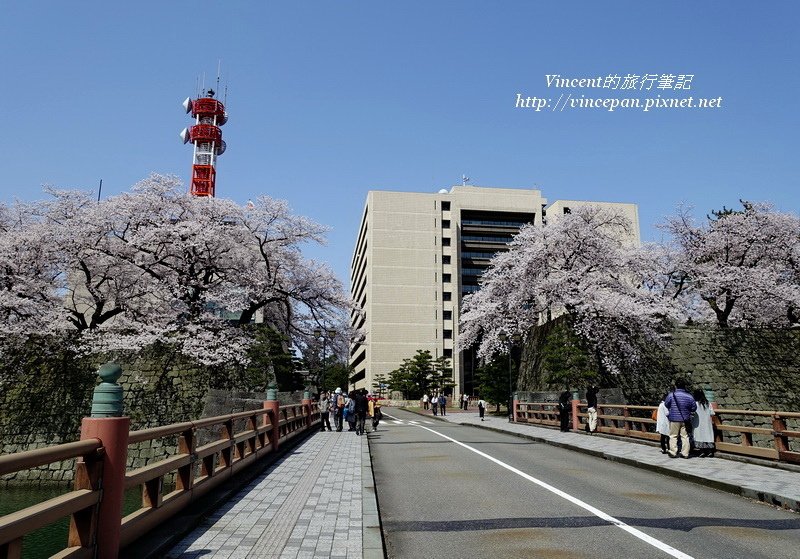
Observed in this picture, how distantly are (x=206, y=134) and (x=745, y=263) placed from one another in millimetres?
88409

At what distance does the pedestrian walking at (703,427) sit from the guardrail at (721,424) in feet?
1.08

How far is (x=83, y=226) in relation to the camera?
2661 cm

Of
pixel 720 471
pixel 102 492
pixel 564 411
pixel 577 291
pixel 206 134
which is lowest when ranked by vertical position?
pixel 720 471

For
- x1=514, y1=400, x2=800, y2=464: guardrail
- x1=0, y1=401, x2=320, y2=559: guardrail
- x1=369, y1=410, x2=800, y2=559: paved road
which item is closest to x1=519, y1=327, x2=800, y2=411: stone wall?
x1=514, y1=400, x2=800, y2=464: guardrail

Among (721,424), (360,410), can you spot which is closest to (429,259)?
(360,410)

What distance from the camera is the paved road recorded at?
5.59 m

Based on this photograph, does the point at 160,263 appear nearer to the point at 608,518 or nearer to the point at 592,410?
the point at 592,410

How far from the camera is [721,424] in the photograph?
1348 cm

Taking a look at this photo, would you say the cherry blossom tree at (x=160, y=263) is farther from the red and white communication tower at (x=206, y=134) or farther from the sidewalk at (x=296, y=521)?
Answer: the red and white communication tower at (x=206, y=134)

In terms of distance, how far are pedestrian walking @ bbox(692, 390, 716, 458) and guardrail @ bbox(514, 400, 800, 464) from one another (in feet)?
1.08

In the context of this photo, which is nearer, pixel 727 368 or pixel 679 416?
pixel 679 416

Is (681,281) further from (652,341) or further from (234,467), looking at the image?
(234,467)

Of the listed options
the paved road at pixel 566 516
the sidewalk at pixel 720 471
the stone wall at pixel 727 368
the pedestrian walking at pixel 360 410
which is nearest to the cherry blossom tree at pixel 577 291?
the stone wall at pixel 727 368

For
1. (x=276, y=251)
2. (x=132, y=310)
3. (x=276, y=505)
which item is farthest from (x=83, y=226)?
(x=276, y=505)
